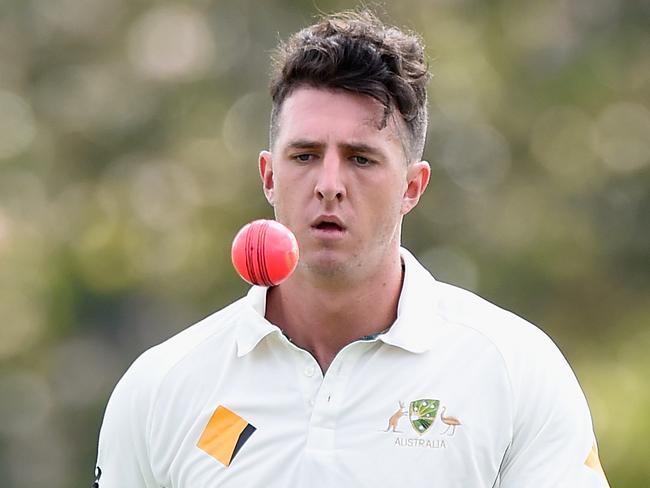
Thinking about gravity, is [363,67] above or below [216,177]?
below

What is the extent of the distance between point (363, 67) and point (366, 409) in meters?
1.18

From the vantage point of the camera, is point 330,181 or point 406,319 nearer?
point 330,181

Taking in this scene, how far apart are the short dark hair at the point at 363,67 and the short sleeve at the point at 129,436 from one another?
98cm

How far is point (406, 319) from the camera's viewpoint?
5.82 meters

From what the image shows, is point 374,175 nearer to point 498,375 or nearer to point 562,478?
point 498,375

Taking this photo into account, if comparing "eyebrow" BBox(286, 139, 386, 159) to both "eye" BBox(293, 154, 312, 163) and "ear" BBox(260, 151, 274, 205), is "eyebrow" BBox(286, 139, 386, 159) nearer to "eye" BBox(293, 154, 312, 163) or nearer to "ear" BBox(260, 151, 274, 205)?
"eye" BBox(293, 154, 312, 163)

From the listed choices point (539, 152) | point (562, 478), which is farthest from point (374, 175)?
point (539, 152)

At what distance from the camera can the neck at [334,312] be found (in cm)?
588

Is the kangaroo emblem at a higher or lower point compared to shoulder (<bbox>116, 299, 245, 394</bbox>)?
lower

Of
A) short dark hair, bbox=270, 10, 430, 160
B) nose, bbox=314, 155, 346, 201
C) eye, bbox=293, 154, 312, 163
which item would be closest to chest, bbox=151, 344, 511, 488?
nose, bbox=314, 155, 346, 201

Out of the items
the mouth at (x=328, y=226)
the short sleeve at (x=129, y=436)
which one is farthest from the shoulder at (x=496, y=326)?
the short sleeve at (x=129, y=436)

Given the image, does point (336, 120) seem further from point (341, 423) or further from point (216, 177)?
point (216, 177)

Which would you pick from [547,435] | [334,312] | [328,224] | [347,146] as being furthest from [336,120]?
[547,435]

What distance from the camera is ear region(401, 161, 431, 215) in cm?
609
